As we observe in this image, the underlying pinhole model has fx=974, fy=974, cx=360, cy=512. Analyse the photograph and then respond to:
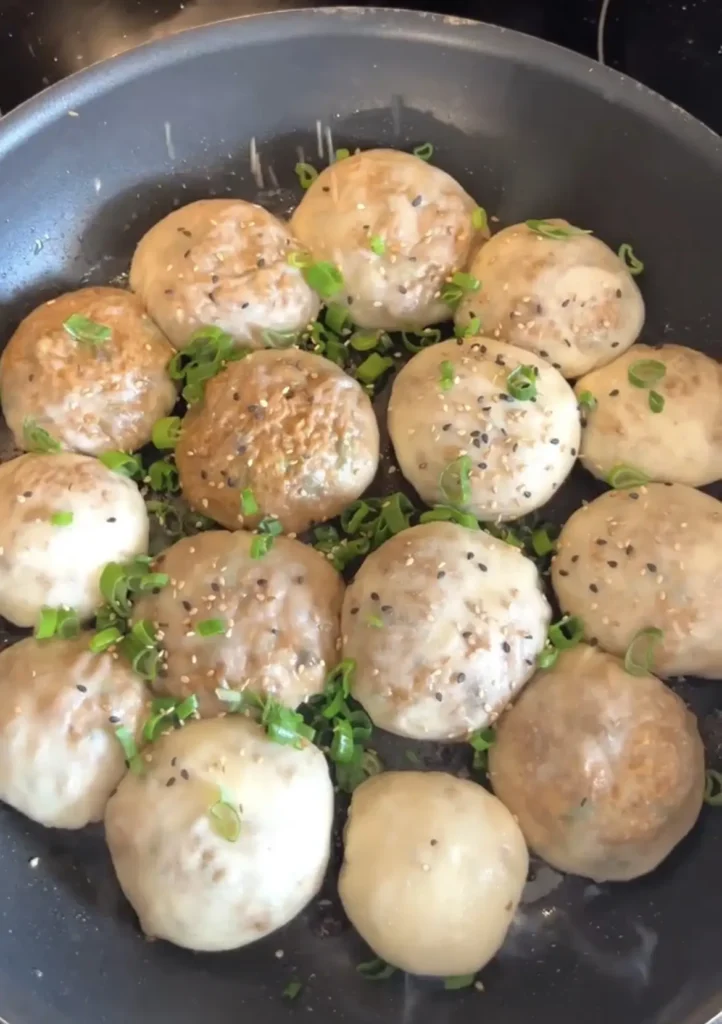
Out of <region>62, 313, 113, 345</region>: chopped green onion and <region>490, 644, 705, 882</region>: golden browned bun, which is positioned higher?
<region>62, 313, 113, 345</region>: chopped green onion

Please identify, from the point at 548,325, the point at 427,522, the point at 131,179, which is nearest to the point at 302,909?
the point at 427,522

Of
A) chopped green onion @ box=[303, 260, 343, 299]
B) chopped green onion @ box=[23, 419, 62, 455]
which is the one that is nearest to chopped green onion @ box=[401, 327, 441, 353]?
chopped green onion @ box=[303, 260, 343, 299]

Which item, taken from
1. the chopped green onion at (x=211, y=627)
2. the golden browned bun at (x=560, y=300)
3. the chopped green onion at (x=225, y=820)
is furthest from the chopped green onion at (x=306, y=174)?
the chopped green onion at (x=225, y=820)

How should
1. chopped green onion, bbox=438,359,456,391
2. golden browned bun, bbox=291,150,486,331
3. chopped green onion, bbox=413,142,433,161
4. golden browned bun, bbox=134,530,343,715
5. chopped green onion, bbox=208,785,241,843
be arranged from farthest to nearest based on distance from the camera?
chopped green onion, bbox=413,142,433,161 < golden browned bun, bbox=291,150,486,331 < chopped green onion, bbox=438,359,456,391 < golden browned bun, bbox=134,530,343,715 < chopped green onion, bbox=208,785,241,843

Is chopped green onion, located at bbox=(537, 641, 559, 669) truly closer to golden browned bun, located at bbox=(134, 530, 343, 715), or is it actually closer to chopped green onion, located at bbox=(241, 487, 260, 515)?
golden browned bun, located at bbox=(134, 530, 343, 715)

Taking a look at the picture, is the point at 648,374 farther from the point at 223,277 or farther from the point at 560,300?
the point at 223,277

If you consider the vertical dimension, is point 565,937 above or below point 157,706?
below

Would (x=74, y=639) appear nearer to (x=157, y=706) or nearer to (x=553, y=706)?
(x=157, y=706)
